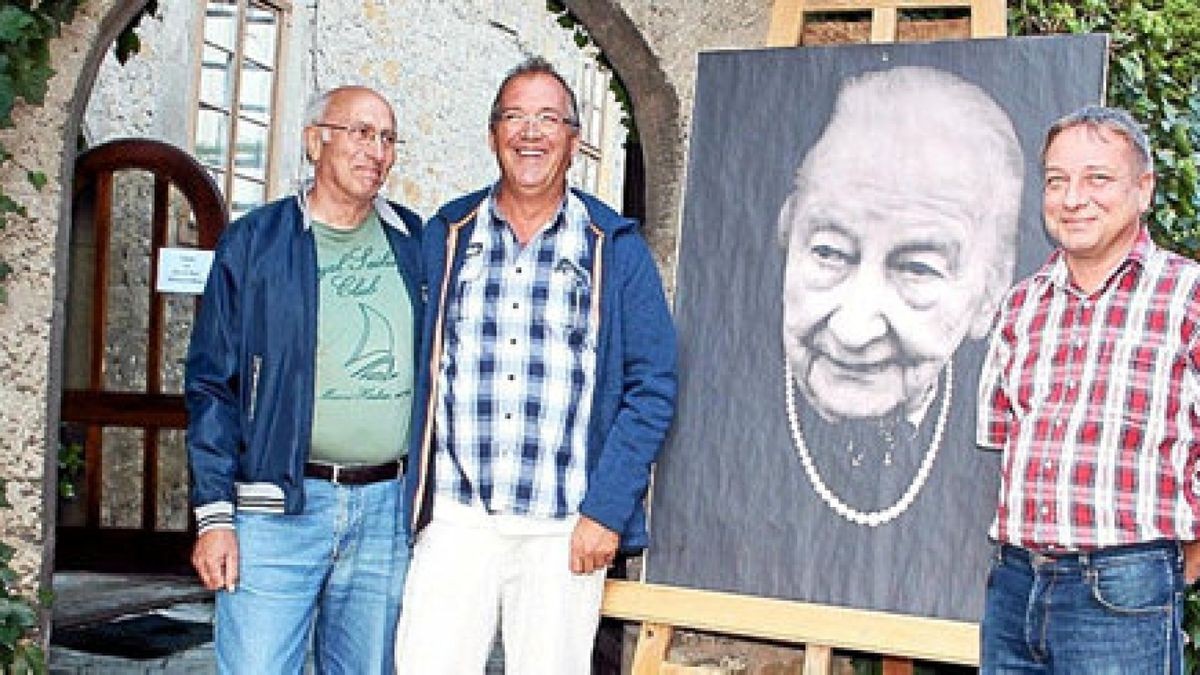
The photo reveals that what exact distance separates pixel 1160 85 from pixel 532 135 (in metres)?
2.01

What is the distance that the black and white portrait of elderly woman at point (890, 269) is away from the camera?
3170 mm

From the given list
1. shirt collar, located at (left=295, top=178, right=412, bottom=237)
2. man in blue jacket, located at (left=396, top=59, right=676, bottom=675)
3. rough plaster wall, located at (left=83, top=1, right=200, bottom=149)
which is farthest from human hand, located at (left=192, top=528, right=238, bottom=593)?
rough plaster wall, located at (left=83, top=1, right=200, bottom=149)

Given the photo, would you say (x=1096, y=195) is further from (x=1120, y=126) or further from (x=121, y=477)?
(x=121, y=477)

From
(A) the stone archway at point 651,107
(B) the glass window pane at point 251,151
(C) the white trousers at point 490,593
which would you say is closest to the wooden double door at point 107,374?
(B) the glass window pane at point 251,151

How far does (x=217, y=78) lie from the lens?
8.32 m

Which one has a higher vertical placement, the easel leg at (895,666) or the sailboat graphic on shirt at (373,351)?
the sailboat graphic on shirt at (373,351)

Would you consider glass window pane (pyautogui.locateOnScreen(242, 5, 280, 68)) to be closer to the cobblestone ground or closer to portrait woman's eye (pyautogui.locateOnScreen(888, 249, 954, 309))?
the cobblestone ground

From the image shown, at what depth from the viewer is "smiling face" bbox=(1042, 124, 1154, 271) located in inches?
97.0

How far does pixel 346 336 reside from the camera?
311cm

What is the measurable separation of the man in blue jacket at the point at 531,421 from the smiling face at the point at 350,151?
22 centimetres

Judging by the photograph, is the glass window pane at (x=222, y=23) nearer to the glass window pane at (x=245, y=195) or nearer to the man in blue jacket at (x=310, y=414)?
the glass window pane at (x=245, y=195)

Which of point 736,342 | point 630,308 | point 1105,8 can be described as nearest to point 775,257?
point 736,342

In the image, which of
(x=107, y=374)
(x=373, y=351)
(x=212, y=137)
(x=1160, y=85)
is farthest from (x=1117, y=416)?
(x=212, y=137)

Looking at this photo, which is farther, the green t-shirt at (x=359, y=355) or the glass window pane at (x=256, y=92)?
the glass window pane at (x=256, y=92)
